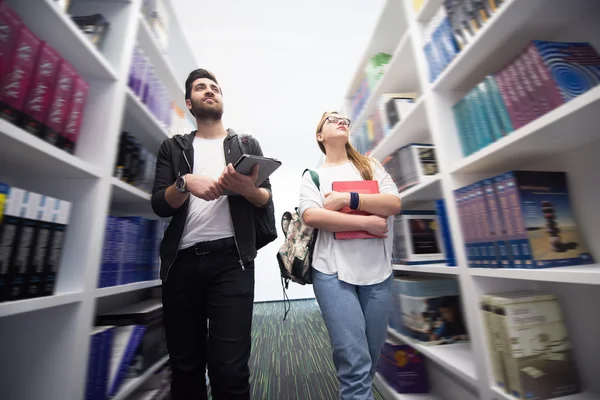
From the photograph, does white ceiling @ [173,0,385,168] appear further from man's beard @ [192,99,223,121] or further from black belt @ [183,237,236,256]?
black belt @ [183,237,236,256]

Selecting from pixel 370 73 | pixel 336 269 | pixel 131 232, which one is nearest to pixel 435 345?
pixel 336 269

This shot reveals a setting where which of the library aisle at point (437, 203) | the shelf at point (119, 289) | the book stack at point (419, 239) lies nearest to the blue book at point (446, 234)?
the library aisle at point (437, 203)

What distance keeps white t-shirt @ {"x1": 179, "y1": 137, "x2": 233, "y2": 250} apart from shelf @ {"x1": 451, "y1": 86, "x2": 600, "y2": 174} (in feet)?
3.29

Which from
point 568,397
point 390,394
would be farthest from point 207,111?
point 390,394

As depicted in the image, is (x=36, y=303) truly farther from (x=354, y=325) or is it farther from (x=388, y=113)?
(x=388, y=113)

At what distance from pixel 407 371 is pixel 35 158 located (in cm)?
187

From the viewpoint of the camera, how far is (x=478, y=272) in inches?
35.8

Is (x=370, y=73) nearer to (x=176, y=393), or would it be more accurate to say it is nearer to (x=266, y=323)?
(x=176, y=393)

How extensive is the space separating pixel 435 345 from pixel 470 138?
102 centimetres

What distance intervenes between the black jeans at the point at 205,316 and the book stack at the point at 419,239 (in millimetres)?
884

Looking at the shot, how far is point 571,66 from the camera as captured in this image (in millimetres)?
723

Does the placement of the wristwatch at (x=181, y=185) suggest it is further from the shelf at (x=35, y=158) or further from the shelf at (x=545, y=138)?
the shelf at (x=545, y=138)

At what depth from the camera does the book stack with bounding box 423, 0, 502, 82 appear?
95cm

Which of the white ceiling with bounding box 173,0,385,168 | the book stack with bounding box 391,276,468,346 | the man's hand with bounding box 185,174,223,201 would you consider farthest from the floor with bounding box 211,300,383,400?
the white ceiling with bounding box 173,0,385,168
